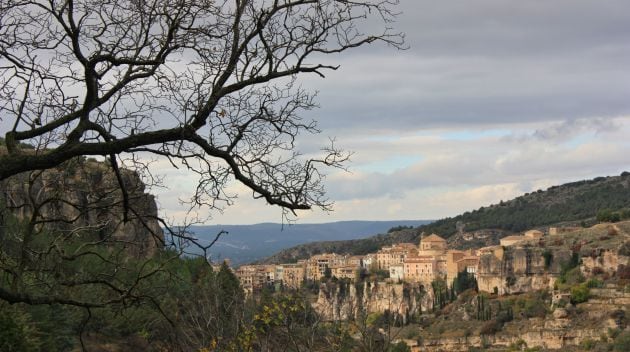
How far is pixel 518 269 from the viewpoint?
83.1 metres

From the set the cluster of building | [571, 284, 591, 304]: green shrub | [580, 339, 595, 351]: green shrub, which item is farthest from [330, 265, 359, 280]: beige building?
[580, 339, 595, 351]: green shrub

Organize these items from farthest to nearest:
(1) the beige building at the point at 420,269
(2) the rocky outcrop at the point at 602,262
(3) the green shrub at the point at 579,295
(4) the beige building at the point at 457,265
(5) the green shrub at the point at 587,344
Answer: (1) the beige building at the point at 420,269 → (4) the beige building at the point at 457,265 → (2) the rocky outcrop at the point at 602,262 → (3) the green shrub at the point at 579,295 → (5) the green shrub at the point at 587,344

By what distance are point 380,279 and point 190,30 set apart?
98403mm

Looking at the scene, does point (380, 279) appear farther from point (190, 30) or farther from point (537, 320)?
point (190, 30)

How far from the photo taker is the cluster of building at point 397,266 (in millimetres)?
95000

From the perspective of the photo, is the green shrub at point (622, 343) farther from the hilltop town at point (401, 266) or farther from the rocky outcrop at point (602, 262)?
the hilltop town at point (401, 266)

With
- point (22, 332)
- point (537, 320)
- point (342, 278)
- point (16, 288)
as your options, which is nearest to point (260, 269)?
point (342, 278)

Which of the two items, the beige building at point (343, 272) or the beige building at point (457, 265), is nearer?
the beige building at point (457, 265)

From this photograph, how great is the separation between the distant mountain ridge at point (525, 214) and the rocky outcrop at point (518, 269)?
119 ft

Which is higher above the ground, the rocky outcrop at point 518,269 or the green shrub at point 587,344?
the rocky outcrop at point 518,269

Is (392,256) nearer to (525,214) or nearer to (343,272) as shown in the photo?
(343,272)

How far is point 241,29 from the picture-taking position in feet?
16.8

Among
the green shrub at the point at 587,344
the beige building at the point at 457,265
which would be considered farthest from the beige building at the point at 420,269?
the green shrub at the point at 587,344

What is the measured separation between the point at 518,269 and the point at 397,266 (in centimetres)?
2413
